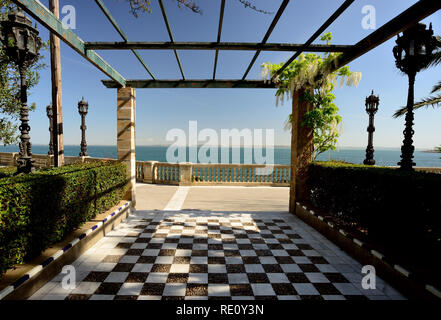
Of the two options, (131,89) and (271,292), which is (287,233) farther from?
(131,89)

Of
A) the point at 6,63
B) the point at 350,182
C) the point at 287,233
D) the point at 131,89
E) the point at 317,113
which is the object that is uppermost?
the point at 6,63

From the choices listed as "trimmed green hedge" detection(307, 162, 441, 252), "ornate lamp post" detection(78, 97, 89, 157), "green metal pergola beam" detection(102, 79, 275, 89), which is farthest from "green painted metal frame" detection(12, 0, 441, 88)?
"ornate lamp post" detection(78, 97, 89, 157)

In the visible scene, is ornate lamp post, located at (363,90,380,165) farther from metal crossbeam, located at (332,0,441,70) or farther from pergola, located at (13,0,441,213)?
metal crossbeam, located at (332,0,441,70)

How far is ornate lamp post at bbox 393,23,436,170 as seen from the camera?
425 centimetres

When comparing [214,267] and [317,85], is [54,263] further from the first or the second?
[317,85]

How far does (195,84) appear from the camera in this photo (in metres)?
5.89

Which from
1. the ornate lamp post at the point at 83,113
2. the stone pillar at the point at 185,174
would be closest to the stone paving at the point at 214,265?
the stone pillar at the point at 185,174

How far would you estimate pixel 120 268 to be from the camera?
3.03 metres

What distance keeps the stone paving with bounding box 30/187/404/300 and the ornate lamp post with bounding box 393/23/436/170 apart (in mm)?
2841

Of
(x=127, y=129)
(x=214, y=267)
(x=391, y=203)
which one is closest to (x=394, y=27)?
(x=391, y=203)

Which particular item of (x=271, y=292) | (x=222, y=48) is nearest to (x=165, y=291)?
(x=271, y=292)

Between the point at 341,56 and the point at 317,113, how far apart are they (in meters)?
1.42

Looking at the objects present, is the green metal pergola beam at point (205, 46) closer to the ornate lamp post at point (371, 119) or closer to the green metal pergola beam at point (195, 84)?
the green metal pergola beam at point (195, 84)

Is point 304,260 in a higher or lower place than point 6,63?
lower
